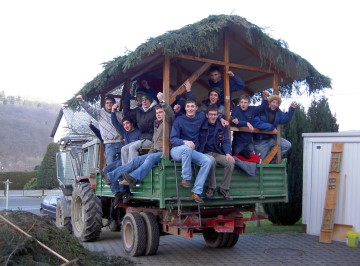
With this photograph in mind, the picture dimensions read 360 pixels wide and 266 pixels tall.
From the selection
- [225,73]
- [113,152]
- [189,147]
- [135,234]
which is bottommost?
[135,234]

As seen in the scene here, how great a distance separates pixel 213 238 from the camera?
8.68 metres

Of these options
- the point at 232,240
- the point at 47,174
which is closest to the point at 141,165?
the point at 232,240

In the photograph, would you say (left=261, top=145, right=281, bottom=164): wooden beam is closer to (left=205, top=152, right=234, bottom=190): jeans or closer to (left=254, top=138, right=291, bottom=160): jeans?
(left=254, top=138, right=291, bottom=160): jeans

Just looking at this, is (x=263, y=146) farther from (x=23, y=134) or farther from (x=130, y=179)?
(x=23, y=134)

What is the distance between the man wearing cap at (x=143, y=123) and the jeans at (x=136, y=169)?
451mm

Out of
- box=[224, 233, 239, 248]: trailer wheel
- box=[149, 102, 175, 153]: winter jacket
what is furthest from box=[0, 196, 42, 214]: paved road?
box=[149, 102, 175, 153]: winter jacket

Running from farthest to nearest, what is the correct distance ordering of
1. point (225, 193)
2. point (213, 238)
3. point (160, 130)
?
1. point (213, 238)
2. point (160, 130)
3. point (225, 193)

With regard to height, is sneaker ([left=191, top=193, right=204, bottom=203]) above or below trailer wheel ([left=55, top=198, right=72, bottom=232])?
above

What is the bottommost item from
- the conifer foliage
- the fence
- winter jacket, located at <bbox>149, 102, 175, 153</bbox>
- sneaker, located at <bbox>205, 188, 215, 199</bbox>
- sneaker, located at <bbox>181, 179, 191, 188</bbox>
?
the fence

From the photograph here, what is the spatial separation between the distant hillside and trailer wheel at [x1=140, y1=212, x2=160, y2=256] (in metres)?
72.9

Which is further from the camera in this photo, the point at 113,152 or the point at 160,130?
the point at 113,152

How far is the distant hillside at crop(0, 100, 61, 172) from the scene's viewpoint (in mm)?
81375

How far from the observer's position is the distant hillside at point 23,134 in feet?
267

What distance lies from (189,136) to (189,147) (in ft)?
1.23
